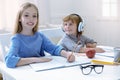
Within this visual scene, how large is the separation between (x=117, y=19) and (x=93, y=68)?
67.5 inches

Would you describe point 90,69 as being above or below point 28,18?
below

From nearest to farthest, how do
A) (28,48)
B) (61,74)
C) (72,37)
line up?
(61,74)
(28,48)
(72,37)

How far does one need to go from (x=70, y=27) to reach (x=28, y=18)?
0.48 meters

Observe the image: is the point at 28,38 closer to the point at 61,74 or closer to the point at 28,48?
the point at 28,48

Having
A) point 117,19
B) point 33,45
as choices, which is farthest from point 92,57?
point 117,19

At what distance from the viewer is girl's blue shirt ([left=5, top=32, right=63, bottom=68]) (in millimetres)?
1461

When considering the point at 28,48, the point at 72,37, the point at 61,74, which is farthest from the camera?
the point at 72,37

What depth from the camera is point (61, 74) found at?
1.23 meters

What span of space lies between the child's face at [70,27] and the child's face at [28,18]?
40 cm

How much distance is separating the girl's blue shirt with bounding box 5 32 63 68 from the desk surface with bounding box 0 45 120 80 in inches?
3.8

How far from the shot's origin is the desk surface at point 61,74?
117 centimetres

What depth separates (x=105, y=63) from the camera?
4.72 feet

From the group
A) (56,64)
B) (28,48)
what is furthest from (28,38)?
(56,64)

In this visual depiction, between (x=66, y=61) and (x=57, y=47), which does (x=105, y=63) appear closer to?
(x=66, y=61)
